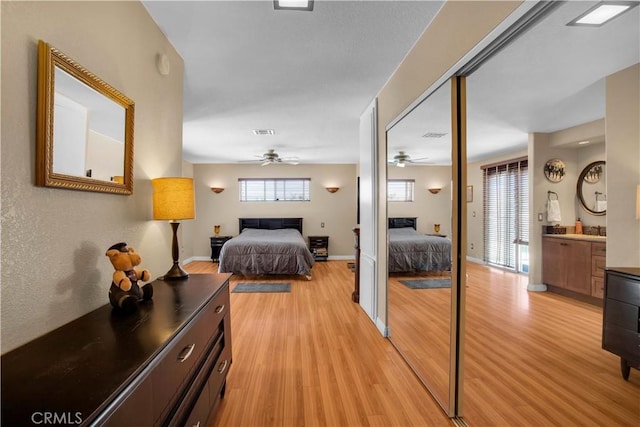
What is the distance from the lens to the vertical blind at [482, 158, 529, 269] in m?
2.38

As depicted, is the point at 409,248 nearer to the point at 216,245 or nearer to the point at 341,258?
the point at 341,258

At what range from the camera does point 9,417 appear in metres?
0.57

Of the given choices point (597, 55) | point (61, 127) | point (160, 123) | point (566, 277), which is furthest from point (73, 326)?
point (566, 277)

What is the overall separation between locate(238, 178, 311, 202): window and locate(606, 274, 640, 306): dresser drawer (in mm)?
6283

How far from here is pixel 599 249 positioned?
1731 mm

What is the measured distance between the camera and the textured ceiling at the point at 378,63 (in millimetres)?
1555

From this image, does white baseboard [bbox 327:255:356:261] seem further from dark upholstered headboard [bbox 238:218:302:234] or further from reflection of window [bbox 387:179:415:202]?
reflection of window [bbox 387:179:415:202]

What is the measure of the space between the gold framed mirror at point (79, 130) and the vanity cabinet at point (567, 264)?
3.01 metres

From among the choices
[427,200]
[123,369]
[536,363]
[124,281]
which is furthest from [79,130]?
[536,363]

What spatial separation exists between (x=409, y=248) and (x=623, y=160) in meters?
2.03

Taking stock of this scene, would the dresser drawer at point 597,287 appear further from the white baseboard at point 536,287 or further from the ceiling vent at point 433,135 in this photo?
the ceiling vent at point 433,135

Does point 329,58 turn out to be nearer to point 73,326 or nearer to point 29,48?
point 29,48

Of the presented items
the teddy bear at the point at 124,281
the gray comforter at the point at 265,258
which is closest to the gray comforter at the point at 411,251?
the teddy bear at the point at 124,281

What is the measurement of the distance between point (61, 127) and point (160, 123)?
0.95 metres
